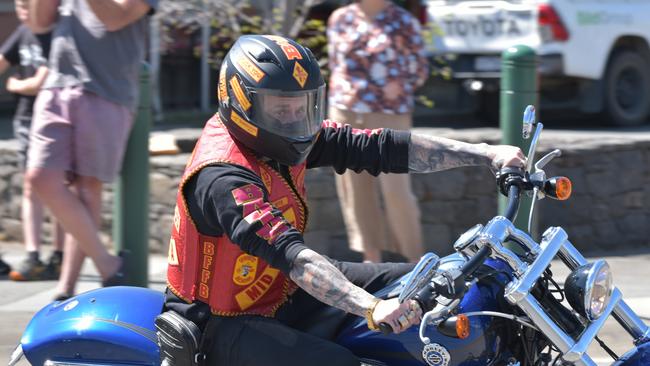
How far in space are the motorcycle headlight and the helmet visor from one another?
879 mm

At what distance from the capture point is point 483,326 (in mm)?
2977

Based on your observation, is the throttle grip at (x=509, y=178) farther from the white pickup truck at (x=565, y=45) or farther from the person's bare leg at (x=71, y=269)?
the white pickup truck at (x=565, y=45)

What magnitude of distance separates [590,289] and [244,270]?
3.13ft

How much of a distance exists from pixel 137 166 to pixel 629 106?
253 inches

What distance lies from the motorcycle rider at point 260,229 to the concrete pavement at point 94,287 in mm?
1752

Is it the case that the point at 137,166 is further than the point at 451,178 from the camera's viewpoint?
No

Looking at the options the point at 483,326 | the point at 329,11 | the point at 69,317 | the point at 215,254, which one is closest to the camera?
the point at 483,326

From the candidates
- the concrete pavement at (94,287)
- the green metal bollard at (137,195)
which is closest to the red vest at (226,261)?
the concrete pavement at (94,287)

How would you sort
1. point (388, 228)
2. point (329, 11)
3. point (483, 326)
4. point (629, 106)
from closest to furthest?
1. point (483, 326)
2. point (388, 228)
3. point (629, 106)
4. point (329, 11)

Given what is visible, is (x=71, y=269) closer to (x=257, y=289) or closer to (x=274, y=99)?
(x=257, y=289)

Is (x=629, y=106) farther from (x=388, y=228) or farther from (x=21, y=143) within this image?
(x=21, y=143)

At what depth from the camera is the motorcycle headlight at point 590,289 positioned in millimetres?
2805

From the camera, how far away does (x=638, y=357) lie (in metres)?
2.91

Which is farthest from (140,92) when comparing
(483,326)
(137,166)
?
(483,326)
